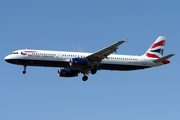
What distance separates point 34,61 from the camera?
50.4 metres

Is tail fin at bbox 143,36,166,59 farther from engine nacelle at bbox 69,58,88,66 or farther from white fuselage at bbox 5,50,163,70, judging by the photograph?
engine nacelle at bbox 69,58,88,66

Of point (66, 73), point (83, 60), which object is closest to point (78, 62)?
point (83, 60)

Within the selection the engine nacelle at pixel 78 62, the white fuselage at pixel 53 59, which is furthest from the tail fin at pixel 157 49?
the engine nacelle at pixel 78 62

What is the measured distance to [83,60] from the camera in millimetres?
51125

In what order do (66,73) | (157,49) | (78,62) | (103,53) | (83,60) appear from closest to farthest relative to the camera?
1. (78,62)
2. (103,53)
3. (83,60)
4. (66,73)
5. (157,49)

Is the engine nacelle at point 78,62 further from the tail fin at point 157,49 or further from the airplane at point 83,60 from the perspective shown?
the tail fin at point 157,49

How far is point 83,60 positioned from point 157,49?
16564 mm

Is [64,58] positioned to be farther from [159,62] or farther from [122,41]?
[159,62]

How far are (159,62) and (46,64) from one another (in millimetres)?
20260

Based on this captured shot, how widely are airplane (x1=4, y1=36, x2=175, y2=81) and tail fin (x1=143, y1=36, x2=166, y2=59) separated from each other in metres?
0.25

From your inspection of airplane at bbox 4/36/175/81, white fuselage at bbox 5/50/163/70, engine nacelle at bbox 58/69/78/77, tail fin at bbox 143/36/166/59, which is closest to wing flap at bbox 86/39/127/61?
airplane at bbox 4/36/175/81

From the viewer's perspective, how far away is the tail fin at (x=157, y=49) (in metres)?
59.0

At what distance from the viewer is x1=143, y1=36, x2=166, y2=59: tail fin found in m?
59.0

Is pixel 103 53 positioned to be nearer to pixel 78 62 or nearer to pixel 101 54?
pixel 101 54
